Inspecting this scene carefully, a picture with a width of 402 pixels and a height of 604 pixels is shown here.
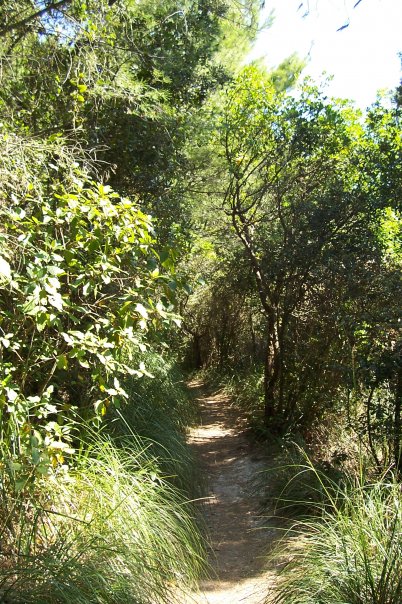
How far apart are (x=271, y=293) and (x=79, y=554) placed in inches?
233

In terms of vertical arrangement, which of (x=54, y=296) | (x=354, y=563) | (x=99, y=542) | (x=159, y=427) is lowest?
(x=354, y=563)

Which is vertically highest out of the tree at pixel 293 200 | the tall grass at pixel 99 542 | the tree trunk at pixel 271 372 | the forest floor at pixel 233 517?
the tree at pixel 293 200

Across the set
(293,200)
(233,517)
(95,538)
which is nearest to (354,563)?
(95,538)

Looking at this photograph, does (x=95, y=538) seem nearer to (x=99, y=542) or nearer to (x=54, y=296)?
(x=99, y=542)

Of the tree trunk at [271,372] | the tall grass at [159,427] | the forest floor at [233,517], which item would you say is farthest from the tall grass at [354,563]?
the tree trunk at [271,372]

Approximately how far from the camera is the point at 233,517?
5.90 metres

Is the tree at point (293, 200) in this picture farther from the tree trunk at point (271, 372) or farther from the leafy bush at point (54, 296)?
the leafy bush at point (54, 296)

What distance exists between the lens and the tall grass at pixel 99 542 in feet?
9.64

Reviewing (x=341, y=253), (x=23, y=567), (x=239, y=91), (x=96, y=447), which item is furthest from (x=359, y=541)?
(x=239, y=91)

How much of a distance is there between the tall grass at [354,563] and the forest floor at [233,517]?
0.37 m

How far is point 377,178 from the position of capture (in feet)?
24.1

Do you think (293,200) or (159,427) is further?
(293,200)

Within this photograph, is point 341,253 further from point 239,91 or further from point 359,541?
point 359,541

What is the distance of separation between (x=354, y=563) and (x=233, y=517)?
287 cm
